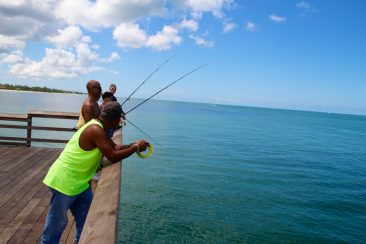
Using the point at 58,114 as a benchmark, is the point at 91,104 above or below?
above

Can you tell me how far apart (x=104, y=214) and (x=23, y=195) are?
4070 mm

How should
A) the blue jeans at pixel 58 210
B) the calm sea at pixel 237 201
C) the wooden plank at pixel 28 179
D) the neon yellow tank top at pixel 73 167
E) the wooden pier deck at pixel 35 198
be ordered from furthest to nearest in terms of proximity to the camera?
the calm sea at pixel 237 201, the wooden plank at pixel 28 179, the blue jeans at pixel 58 210, the neon yellow tank top at pixel 73 167, the wooden pier deck at pixel 35 198

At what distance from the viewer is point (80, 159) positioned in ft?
9.82

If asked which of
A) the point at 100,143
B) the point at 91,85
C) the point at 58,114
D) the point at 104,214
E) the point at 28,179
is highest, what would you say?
the point at 91,85

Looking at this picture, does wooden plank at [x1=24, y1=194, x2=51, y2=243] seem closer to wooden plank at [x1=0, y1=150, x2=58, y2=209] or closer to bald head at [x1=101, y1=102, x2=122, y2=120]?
wooden plank at [x1=0, y1=150, x2=58, y2=209]

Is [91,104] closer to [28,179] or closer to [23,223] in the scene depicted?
[23,223]

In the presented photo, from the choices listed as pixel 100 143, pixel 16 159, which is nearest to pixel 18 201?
pixel 16 159

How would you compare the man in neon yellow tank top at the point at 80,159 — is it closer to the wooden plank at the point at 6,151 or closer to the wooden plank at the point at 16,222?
the wooden plank at the point at 16,222

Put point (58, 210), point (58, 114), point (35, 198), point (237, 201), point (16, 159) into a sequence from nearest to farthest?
point (58, 210) → point (35, 198) → point (16, 159) → point (58, 114) → point (237, 201)

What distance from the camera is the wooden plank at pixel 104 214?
6.35 ft

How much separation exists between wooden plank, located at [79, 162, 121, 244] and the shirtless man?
6.27 feet

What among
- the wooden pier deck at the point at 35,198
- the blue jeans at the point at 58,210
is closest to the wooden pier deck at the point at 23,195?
the wooden pier deck at the point at 35,198

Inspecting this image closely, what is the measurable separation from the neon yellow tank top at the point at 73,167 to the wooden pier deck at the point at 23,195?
141cm

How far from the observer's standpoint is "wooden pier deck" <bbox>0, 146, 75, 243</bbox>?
4.27m
